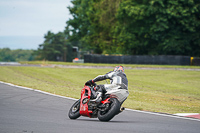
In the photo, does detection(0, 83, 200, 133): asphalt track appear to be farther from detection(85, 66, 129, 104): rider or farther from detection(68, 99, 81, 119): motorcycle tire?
detection(85, 66, 129, 104): rider

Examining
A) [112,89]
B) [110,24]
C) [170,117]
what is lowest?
[170,117]

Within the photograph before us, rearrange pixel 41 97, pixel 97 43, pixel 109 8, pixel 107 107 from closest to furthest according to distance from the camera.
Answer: pixel 107 107 → pixel 41 97 → pixel 109 8 → pixel 97 43

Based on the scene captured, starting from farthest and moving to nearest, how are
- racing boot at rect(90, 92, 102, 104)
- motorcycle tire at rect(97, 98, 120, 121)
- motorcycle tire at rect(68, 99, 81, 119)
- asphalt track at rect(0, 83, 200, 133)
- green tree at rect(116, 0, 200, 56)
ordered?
green tree at rect(116, 0, 200, 56), motorcycle tire at rect(68, 99, 81, 119), racing boot at rect(90, 92, 102, 104), motorcycle tire at rect(97, 98, 120, 121), asphalt track at rect(0, 83, 200, 133)

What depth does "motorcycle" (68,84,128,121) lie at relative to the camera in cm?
852

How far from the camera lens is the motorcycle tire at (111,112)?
27.7 ft

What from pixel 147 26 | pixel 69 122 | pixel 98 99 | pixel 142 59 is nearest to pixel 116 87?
pixel 98 99

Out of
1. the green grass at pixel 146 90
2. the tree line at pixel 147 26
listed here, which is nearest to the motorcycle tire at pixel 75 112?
the green grass at pixel 146 90

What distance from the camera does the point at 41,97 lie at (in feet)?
45.2

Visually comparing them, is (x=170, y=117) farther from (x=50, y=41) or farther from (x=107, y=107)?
(x=50, y=41)

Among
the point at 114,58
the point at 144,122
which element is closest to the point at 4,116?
the point at 144,122

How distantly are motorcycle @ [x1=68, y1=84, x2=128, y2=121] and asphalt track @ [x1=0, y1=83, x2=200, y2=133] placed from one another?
0.64 feet

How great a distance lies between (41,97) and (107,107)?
18.9 feet

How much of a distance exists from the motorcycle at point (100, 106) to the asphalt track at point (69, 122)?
20cm

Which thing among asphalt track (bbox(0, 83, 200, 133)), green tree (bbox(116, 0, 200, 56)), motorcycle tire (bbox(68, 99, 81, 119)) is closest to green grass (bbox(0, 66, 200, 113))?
asphalt track (bbox(0, 83, 200, 133))
